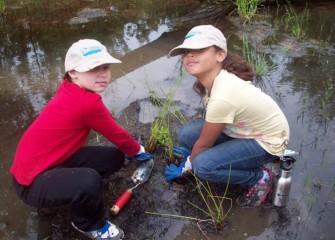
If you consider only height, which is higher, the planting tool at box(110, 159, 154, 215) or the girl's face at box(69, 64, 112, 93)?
the girl's face at box(69, 64, 112, 93)

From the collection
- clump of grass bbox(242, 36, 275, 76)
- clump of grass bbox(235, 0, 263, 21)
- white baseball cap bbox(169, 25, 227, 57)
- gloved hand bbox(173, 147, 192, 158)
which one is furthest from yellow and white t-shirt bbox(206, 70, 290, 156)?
clump of grass bbox(235, 0, 263, 21)

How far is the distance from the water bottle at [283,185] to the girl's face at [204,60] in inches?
29.3

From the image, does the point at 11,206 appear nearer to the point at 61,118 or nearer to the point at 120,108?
the point at 61,118

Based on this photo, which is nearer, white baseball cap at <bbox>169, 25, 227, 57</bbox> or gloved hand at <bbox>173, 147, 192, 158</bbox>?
white baseball cap at <bbox>169, 25, 227, 57</bbox>

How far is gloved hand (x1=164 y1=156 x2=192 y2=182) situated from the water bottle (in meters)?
0.61

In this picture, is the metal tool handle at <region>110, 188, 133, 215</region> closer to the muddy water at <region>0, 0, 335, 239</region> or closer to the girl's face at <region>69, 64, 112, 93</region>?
the muddy water at <region>0, 0, 335, 239</region>

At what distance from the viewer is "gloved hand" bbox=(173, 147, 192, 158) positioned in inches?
106

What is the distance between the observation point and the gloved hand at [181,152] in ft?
8.80

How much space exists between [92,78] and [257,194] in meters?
1.37

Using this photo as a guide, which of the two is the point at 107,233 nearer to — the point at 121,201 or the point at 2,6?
the point at 121,201

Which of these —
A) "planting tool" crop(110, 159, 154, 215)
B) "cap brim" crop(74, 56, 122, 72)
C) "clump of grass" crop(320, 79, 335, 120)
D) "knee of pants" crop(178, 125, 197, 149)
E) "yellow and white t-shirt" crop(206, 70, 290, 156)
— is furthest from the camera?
"clump of grass" crop(320, 79, 335, 120)

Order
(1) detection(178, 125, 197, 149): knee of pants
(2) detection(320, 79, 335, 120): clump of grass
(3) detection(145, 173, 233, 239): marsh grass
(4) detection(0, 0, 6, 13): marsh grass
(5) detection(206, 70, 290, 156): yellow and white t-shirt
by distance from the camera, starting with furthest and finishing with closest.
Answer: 1. (4) detection(0, 0, 6, 13): marsh grass
2. (2) detection(320, 79, 335, 120): clump of grass
3. (1) detection(178, 125, 197, 149): knee of pants
4. (3) detection(145, 173, 233, 239): marsh grass
5. (5) detection(206, 70, 290, 156): yellow and white t-shirt

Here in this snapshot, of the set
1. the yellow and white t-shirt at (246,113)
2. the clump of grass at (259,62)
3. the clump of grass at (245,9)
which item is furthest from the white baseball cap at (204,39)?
the clump of grass at (245,9)

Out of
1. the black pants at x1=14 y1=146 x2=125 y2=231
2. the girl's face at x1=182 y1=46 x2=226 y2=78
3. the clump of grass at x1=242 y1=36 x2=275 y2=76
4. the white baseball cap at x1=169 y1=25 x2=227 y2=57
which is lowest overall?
the clump of grass at x1=242 y1=36 x2=275 y2=76
